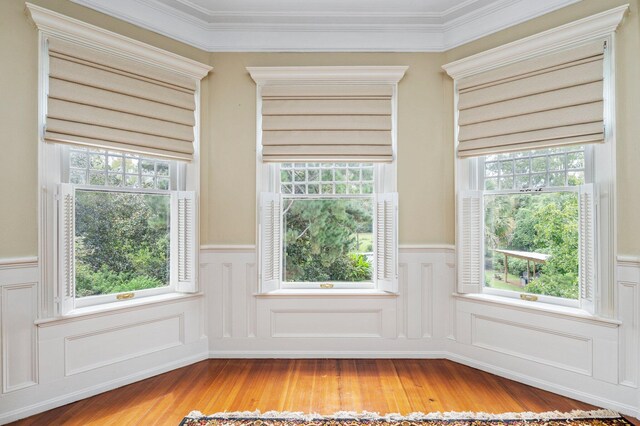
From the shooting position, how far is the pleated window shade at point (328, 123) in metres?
3.08

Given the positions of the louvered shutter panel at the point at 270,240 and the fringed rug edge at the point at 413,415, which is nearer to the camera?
the fringed rug edge at the point at 413,415

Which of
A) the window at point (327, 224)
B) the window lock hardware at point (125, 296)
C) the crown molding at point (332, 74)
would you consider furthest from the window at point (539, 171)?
the window lock hardware at point (125, 296)

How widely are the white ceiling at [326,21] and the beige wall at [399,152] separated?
0.46 feet

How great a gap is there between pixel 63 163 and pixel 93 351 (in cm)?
141

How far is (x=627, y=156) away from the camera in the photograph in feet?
7.57

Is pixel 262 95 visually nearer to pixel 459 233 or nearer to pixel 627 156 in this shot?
pixel 459 233

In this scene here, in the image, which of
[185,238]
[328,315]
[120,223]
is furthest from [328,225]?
[120,223]

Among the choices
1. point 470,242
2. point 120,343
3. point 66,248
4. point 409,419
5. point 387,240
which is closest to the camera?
point 409,419

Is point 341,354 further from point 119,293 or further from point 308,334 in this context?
point 119,293

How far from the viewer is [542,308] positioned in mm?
2611

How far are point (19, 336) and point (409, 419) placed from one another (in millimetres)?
2621

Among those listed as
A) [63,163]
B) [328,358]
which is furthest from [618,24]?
[63,163]

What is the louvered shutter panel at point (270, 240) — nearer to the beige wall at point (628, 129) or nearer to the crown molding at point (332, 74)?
the crown molding at point (332, 74)

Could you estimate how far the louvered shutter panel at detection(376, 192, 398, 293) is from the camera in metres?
3.07
